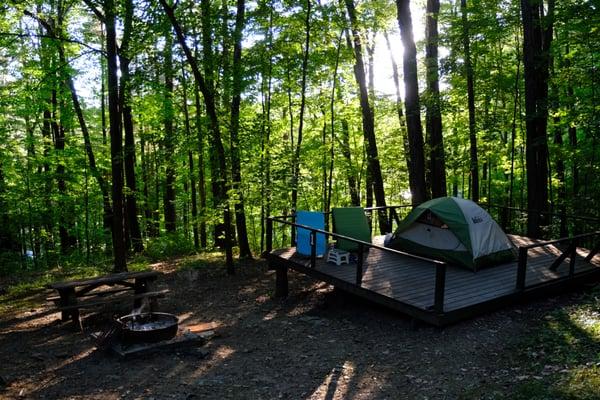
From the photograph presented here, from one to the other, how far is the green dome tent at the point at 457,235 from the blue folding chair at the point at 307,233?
189 centimetres

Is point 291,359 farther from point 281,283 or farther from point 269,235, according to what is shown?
point 269,235

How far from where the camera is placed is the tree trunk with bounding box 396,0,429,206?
1130cm

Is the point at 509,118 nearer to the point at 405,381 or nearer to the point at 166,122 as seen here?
the point at 405,381

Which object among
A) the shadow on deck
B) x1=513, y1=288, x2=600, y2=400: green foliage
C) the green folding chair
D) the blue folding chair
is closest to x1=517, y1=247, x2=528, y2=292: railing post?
the shadow on deck

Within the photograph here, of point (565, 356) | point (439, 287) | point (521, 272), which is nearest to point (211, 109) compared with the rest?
point (439, 287)

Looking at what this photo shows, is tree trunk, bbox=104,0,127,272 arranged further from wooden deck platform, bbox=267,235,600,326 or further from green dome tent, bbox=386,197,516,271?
green dome tent, bbox=386,197,516,271

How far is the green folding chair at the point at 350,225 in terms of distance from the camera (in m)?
9.74

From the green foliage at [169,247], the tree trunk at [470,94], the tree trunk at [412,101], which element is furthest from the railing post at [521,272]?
the green foliage at [169,247]

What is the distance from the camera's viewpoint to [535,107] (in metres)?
10.6

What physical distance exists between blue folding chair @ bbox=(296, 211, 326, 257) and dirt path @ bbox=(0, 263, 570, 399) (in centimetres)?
130

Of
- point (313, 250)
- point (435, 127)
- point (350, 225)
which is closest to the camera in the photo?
point (313, 250)

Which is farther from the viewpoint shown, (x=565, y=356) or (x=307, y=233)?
(x=307, y=233)

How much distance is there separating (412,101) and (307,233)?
4814 mm

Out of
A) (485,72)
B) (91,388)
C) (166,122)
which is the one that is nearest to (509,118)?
(485,72)
